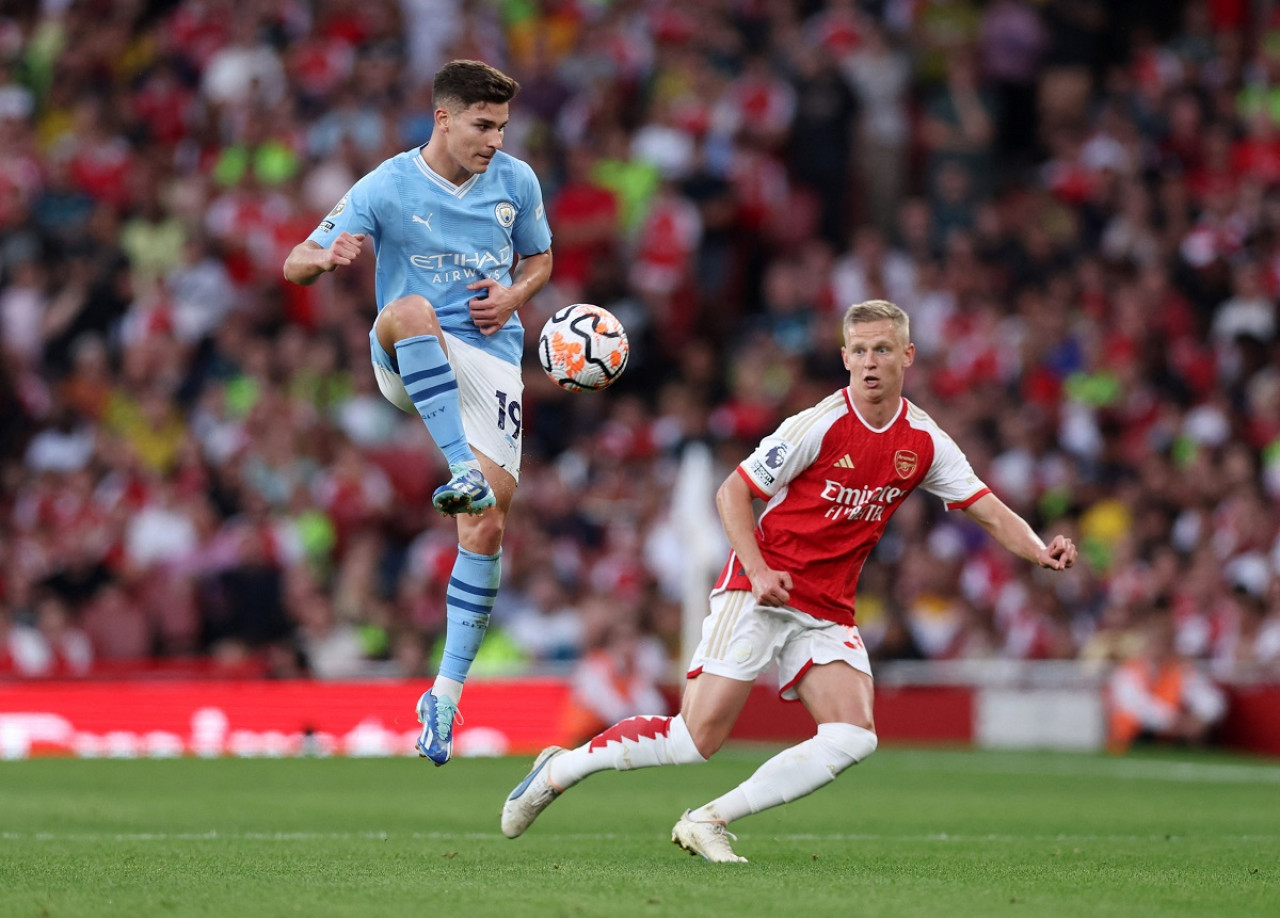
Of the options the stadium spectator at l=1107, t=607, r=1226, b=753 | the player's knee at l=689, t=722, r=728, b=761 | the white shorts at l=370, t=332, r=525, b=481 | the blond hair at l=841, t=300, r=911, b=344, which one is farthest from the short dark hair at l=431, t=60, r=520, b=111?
the stadium spectator at l=1107, t=607, r=1226, b=753

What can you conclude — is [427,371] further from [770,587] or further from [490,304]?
[770,587]

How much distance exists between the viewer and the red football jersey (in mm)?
8102

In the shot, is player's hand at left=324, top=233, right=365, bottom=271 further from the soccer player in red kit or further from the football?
the soccer player in red kit

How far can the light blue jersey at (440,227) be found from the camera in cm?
848

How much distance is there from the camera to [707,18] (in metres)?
21.4

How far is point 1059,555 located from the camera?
7.83 metres

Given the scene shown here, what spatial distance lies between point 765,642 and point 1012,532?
111 centimetres

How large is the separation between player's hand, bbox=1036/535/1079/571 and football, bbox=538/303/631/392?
1967mm

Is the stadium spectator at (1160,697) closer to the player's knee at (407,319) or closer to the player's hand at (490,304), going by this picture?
the player's hand at (490,304)

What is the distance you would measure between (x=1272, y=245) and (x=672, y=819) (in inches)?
398

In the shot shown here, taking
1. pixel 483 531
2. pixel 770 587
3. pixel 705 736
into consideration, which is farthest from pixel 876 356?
pixel 483 531

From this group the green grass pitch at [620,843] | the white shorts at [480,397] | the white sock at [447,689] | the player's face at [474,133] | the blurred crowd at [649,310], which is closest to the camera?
the green grass pitch at [620,843]

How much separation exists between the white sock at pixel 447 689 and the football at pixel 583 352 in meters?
1.40

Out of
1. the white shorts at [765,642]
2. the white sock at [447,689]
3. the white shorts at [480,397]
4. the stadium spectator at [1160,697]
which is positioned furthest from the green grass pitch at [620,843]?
the white shorts at [480,397]
